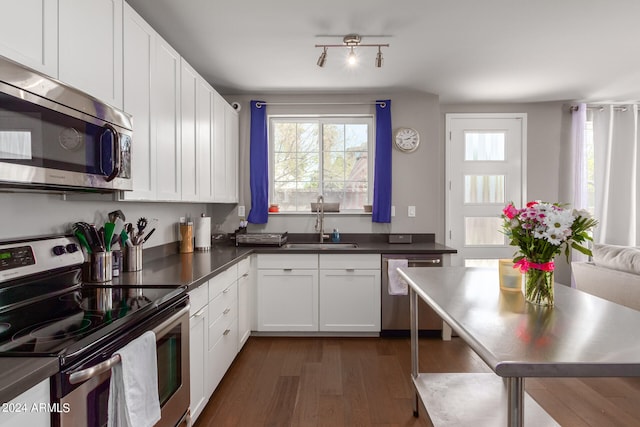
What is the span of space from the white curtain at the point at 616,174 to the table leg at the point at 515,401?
4.42 metres

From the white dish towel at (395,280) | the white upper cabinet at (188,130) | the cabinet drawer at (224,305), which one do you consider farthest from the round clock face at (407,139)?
the cabinet drawer at (224,305)

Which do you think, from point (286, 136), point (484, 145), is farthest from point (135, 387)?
point (484, 145)

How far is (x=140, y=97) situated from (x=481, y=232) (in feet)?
13.2

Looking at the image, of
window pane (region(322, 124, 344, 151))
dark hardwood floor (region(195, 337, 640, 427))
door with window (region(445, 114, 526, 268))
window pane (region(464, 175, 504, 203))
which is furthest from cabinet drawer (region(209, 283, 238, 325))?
window pane (region(464, 175, 504, 203))

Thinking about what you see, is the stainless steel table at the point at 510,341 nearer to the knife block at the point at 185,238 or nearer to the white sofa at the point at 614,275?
the white sofa at the point at 614,275

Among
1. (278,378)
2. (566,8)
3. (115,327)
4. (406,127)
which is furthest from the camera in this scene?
(406,127)

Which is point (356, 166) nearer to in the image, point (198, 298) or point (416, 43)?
point (416, 43)

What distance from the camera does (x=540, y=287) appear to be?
59.8 inches

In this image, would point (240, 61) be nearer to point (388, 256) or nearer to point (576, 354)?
point (388, 256)

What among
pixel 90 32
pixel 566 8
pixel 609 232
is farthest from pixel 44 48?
pixel 609 232

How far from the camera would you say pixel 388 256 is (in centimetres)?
349

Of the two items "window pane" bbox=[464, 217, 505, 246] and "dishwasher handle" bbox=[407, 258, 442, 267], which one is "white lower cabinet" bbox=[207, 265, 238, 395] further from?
"window pane" bbox=[464, 217, 505, 246]

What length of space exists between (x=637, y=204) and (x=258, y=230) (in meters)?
4.62

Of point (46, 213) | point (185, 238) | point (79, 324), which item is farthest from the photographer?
point (185, 238)
